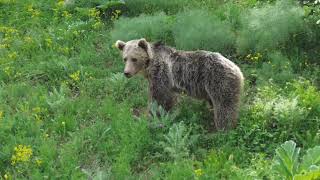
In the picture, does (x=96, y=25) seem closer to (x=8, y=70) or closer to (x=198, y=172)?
(x=8, y=70)

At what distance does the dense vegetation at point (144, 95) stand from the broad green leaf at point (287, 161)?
0.01 metres

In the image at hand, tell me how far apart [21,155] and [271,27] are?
4.42 meters

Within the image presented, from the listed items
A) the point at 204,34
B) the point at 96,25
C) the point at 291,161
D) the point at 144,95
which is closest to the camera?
the point at 291,161

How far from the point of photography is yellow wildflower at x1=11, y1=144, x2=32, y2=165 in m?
6.41

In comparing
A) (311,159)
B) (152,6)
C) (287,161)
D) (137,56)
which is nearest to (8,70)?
(137,56)

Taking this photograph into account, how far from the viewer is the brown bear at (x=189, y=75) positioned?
6.63 meters

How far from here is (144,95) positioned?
8070 millimetres

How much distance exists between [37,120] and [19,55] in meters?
2.41

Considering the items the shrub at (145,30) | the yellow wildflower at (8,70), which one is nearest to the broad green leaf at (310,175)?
the shrub at (145,30)

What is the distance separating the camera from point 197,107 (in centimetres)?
753

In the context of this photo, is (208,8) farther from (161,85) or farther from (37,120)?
(37,120)

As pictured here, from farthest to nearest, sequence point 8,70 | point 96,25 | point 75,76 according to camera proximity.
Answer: point 96,25 < point 8,70 < point 75,76

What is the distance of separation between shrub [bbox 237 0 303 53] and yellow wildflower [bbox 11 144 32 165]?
392 centimetres

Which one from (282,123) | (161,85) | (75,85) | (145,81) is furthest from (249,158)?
(75,85)
